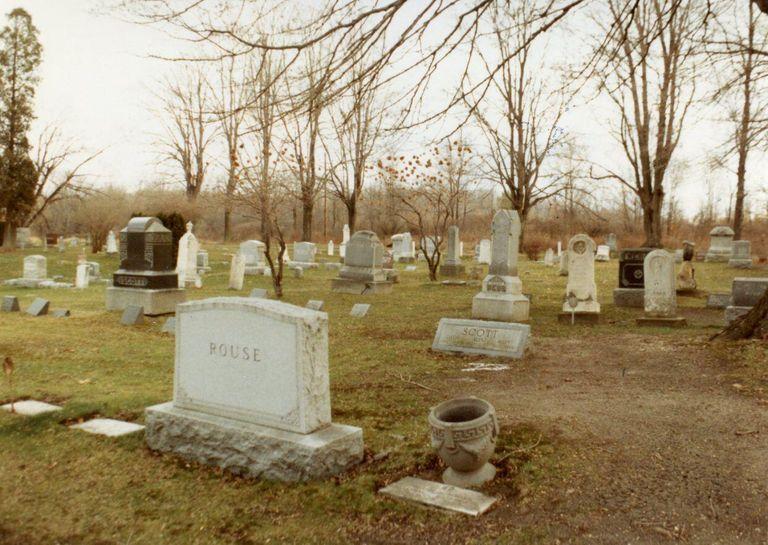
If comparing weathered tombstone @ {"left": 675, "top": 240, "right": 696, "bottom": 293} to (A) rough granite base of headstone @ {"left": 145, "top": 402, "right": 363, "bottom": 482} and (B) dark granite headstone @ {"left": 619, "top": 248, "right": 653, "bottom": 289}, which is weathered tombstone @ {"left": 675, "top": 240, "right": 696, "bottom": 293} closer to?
(B) dark granite headstone @ {"left": 619, "top": 248, "right": 653, "bottom": 289}

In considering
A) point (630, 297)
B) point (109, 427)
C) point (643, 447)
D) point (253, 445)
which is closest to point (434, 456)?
point (253, 445)

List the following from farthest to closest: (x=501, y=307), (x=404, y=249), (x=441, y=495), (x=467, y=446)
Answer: (x=404, y=249) → (x=501, y=307) → (x=467, y=446) → (x=441, y=495)

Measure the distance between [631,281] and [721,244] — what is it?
17.2m

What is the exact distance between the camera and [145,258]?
13023 millimetres

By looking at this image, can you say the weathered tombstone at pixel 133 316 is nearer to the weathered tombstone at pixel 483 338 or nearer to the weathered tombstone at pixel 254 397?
the weathered tombstone at pixel 483 338

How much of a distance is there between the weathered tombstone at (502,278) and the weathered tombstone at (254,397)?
877 centimetres

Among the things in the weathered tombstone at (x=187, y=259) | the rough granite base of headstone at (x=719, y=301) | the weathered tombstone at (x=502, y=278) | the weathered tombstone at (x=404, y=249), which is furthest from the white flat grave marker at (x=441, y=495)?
the weathered tombstone at (x=404, y=249)

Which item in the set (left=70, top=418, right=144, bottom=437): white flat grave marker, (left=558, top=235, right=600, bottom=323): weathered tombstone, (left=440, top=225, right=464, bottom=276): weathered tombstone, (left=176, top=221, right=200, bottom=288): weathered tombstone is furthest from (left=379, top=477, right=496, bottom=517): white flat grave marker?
(left=440, top=225, right=464, bottom=276): weathered tombstone

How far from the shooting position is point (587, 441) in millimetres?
4879

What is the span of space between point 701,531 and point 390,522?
1768 millimetres

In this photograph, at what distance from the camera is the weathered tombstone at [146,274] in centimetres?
1277

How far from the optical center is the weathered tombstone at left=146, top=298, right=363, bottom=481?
4273 mm

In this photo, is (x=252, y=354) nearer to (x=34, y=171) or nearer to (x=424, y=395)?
(x=424, y=395)

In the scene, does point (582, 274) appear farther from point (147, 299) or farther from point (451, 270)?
point (451, 270)
